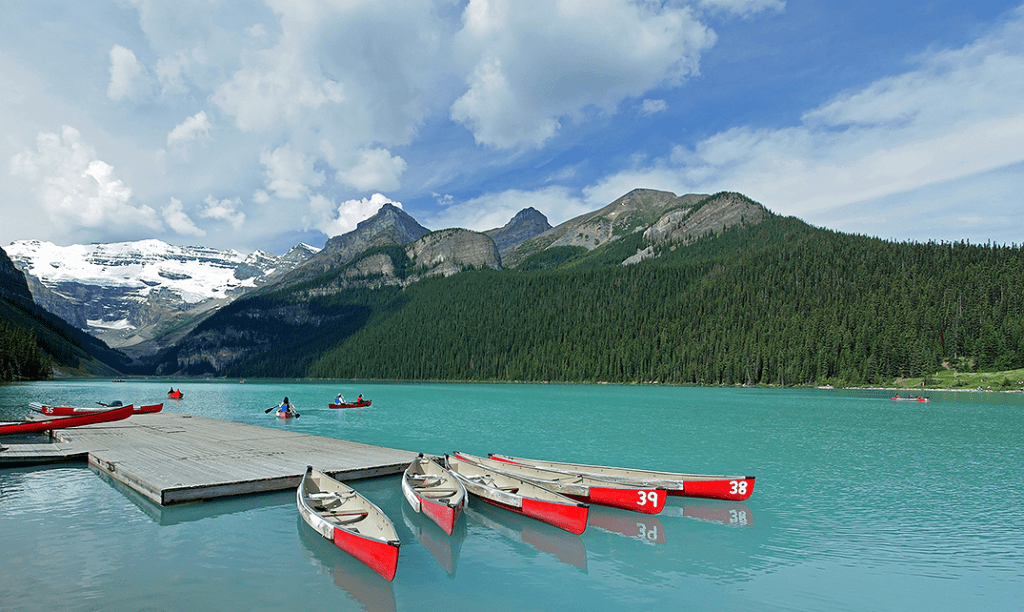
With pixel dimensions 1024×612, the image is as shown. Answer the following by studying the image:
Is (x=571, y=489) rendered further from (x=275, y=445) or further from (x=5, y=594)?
(x=275, y=445)

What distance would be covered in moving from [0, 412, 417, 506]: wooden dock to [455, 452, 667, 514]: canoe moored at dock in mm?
9164

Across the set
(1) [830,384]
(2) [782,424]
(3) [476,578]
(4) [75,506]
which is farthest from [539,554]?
(1) [830,384]

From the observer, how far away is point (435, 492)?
2408cm

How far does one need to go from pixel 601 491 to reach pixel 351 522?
35.4ft

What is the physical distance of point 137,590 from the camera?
15141 millimetres

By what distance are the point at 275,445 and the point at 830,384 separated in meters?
151

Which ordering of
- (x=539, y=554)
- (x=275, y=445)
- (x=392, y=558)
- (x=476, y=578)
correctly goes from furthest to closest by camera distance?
(x=275, y=445)
(x=539, y=554)
(x=476, y=578)
(x=392, y=558)

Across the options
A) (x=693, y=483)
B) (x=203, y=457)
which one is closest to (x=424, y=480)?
(x=693, y=483)

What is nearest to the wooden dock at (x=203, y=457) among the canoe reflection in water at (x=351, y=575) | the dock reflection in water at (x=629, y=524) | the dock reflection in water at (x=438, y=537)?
the dock reflection in water at (x=438, y=537)

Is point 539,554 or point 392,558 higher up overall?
point 392,558

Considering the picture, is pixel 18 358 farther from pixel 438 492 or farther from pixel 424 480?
pixel 438 492

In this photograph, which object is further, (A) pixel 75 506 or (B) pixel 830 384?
(B) pixel 830 384

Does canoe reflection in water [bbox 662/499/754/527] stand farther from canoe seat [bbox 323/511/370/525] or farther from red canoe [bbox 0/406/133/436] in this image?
red canoe [bbox 0/406/133/436]

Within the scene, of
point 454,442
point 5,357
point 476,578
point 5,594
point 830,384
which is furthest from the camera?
point 830,384
